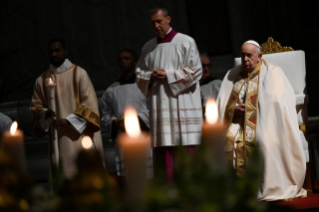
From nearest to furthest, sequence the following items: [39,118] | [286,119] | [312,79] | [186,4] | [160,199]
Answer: [160,199] < [286,119] < [39,118] < [312,79] < [186,4]

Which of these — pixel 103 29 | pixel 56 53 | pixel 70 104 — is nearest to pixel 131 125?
pixel 70 104

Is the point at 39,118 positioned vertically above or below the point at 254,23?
below

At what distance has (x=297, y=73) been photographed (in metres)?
5.61

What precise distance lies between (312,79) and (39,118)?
478 cm

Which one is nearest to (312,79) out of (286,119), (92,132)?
(286,119)

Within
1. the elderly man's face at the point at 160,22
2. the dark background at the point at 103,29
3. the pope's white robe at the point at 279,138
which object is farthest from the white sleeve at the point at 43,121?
the dark background at the point at 103,29

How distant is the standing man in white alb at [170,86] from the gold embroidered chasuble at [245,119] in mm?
376

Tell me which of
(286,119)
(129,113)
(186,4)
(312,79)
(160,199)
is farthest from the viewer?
(186,4)

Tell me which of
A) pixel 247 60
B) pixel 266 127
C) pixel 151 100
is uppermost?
pixel 247 60

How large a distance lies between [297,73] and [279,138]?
102 centimetres

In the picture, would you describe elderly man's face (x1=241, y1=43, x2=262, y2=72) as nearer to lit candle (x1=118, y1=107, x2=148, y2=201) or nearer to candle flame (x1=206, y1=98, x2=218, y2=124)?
candle flame (x1=206, y1=98, x2=218, y2=124)

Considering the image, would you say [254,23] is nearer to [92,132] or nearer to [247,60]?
[247,60]

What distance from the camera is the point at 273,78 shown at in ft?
17.0

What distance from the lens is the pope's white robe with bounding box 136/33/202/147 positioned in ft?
17.6
